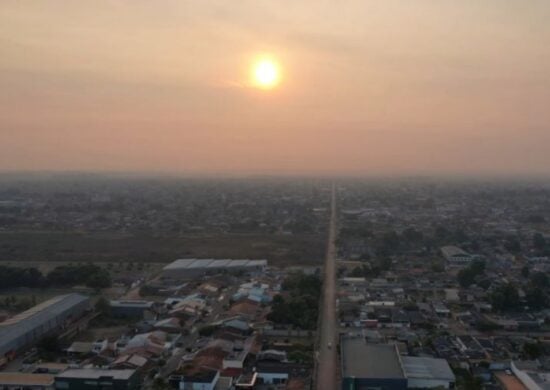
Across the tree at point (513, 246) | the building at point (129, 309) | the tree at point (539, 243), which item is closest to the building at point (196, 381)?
the building at point (129, 309)

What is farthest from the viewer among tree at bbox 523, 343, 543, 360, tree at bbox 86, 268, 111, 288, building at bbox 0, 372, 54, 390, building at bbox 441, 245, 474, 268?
building at bbox 441, 245, 474, 268

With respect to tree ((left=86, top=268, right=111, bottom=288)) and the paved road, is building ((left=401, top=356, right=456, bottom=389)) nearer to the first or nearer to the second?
the paved road

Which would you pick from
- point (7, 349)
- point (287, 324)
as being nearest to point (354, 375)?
point (287, 324)

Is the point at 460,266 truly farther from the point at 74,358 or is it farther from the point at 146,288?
the point at 74,358

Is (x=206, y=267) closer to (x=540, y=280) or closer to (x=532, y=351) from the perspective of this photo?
(x=532, y=351)

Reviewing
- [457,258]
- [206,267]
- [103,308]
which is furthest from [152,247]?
[457,258]

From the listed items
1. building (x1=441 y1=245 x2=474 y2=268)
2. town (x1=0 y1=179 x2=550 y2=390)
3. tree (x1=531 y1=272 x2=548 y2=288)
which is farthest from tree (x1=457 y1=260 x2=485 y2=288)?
building (x1=441 y1=245 x2=474 y2=268)
